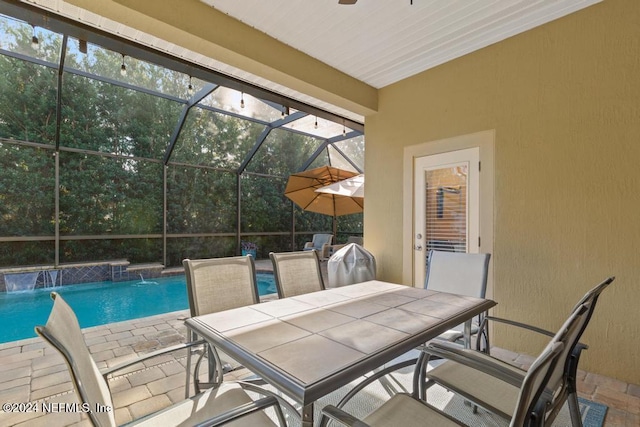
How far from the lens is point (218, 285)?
85.0 inches

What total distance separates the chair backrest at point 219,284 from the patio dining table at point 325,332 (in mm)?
337

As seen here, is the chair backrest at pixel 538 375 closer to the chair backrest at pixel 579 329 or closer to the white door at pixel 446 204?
the chair backrest at pixel 579 329

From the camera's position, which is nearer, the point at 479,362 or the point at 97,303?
the point at 479,362

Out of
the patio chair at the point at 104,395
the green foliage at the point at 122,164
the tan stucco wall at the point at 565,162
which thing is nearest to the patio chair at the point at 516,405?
the patio chair at the point at 104,395

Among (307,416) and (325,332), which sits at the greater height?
(325,332)

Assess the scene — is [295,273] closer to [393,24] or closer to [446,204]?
[446,204]

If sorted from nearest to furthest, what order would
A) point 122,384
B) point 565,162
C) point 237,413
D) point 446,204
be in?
point 237,413
point 122,384
point 565,162
point 446,204

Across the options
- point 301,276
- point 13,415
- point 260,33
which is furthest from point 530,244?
point 13,415

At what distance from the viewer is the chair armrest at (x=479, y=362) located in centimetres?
128

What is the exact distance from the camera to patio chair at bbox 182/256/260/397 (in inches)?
80.7

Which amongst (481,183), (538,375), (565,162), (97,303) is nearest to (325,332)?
Result: (538,375)

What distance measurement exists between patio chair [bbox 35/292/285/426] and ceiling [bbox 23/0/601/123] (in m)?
2.60

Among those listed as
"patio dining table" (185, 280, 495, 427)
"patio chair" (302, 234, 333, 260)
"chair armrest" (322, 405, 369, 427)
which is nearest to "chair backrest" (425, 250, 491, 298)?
"patio dining table" (185, 280, 495, 427)

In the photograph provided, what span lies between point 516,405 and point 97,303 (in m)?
6.85
